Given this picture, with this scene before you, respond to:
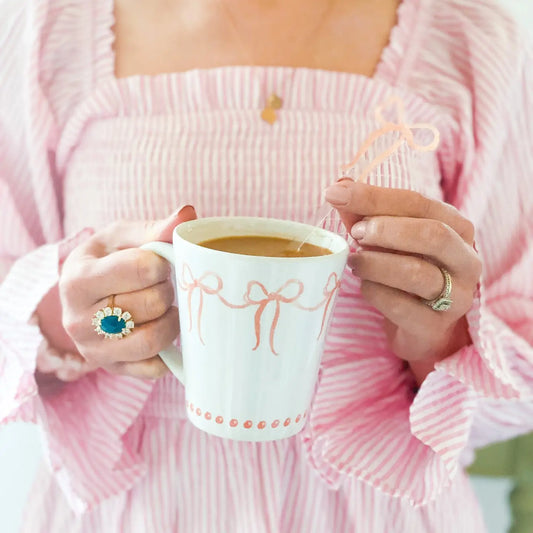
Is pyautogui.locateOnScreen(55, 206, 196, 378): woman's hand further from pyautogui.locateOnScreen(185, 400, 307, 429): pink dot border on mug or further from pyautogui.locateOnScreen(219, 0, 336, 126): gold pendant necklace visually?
pyautogui.locateOnScreen(219, 0, 336, 126): gold pendant necklace

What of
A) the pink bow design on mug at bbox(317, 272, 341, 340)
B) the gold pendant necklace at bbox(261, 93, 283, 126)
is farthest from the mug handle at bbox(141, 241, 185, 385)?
the gold pendant necklace at bbox(261, 93, 283, 126)

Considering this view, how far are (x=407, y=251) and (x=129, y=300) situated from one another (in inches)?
8.0

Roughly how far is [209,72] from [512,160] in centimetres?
34

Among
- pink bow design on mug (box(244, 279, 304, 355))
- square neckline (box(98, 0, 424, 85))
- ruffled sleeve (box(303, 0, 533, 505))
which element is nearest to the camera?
pink bow design on mug (box(244, 279, 304, 355))

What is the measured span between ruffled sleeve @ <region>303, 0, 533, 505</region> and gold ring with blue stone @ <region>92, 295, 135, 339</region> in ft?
0.70

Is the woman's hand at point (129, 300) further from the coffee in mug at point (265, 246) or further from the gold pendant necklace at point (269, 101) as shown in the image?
the gold pendant necklace at point (269, 101)

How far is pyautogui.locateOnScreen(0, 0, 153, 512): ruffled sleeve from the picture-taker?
1.88 feet

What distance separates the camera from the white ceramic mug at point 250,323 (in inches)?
14.3

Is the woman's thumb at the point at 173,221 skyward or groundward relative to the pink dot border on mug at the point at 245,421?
skyward

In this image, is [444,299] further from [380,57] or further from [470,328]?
[380,57]

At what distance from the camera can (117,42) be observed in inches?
26.3

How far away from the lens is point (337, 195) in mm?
410

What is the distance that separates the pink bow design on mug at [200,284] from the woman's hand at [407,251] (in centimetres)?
10

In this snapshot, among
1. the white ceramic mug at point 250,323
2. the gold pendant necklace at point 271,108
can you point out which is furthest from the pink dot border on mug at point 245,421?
the gold pendant necklace at point 271,108
